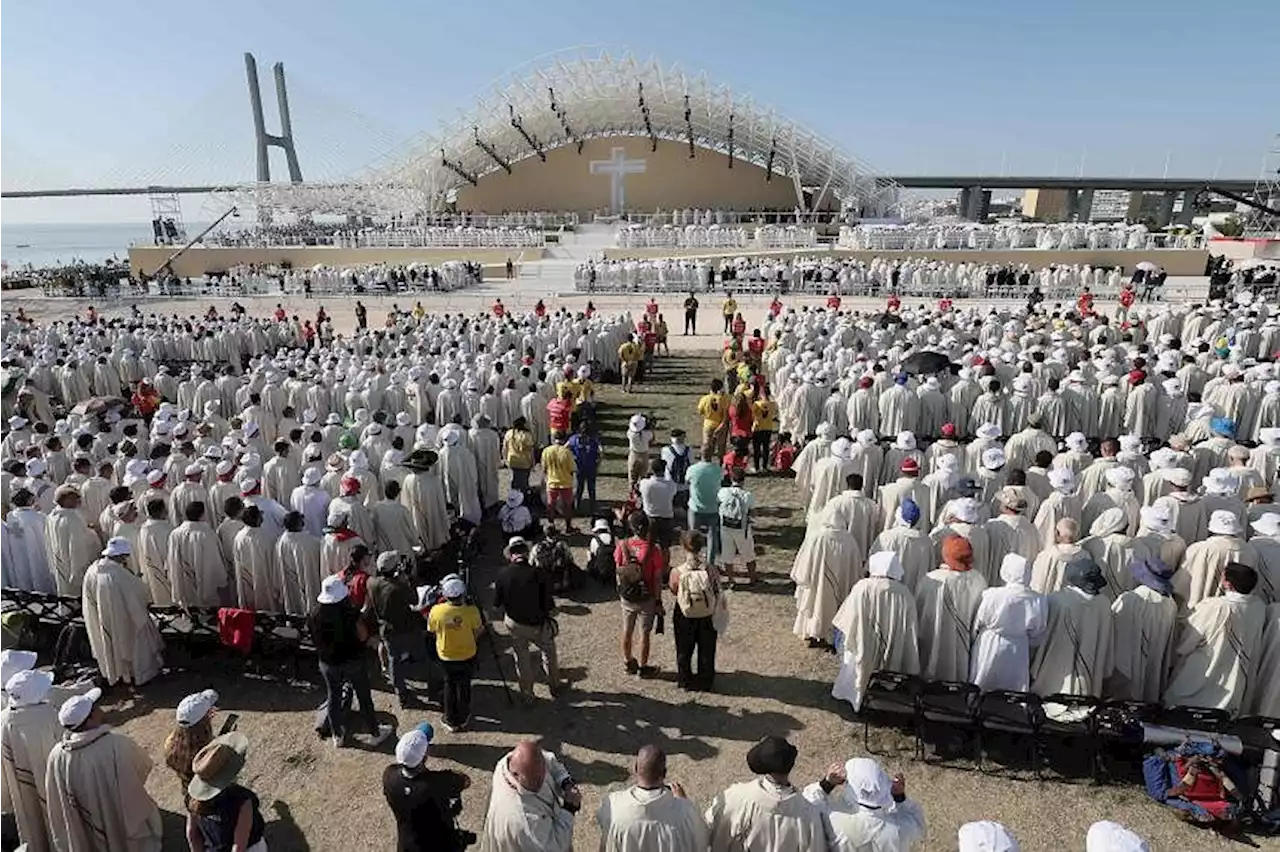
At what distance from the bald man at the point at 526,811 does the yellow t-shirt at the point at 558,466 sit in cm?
598

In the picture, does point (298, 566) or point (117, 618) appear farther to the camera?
point (298, 566)

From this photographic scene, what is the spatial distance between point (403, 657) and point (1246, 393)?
42.2ft

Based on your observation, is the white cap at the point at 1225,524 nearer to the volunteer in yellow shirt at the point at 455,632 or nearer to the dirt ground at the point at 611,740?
the dirt ground at the point at 611,740

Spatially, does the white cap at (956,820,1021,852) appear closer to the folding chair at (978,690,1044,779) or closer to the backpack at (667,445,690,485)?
the folding chair at (978,690,1044,779)

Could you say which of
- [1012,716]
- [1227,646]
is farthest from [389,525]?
[1227,646]

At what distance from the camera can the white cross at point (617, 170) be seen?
58.1 m

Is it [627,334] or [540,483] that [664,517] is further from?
[627,334]

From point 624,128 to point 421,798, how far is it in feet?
192

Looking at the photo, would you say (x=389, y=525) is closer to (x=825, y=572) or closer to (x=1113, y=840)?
(x=825, y=572)

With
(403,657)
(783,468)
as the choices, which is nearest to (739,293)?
(783,468)

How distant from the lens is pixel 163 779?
6094mm

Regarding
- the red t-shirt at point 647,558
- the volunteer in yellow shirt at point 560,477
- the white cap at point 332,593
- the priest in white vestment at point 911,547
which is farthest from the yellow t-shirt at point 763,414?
Answer: the white cap at point 332,593

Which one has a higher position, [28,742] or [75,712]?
[75,712]

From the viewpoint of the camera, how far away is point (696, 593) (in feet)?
20.8
